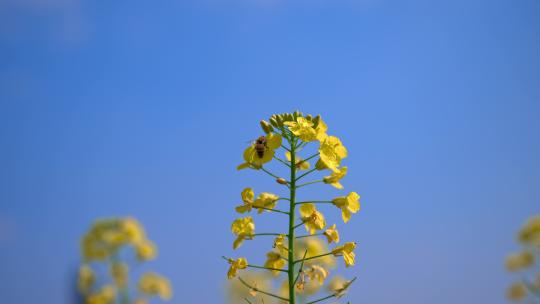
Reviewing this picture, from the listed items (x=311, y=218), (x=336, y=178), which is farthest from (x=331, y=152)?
(x=311, y=218)

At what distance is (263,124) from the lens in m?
3.50

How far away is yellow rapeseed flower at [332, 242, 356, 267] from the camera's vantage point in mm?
3383

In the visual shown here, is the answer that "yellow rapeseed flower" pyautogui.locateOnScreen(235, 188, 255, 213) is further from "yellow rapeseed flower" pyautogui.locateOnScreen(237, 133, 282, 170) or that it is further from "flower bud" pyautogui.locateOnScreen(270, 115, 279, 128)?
"flower bud" pyautogui.locateOnScreen(270, 115, 279, 128)

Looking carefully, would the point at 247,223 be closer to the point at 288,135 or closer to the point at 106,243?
the point at 288,135

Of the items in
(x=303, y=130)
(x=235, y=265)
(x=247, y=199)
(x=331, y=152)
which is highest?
(x=303, y=130)

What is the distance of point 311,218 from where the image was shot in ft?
11.1

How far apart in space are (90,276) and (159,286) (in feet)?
4.61

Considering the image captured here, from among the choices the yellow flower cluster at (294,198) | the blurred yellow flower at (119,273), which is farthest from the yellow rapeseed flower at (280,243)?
the blurred yellow flower at (119,273)

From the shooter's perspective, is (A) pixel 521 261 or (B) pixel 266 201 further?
(A) pixel 521 261

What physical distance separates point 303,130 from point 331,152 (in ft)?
0.76

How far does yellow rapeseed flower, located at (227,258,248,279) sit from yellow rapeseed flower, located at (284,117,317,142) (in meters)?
0.86

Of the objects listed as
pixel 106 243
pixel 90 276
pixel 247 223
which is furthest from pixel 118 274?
pixel 247 223

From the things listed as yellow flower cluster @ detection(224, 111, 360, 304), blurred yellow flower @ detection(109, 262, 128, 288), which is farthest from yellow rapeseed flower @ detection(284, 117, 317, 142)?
blurred yellow flower @ detection(109, 262, 128, 288)

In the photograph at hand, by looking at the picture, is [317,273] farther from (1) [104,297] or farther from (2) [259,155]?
(1) [104,297]
